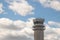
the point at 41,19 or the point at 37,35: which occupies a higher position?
the point at 41,19

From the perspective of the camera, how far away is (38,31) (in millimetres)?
147500

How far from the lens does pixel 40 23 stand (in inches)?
5930

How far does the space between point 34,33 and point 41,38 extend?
10.5 m

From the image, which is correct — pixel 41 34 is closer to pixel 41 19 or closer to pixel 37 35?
pixel 37 35

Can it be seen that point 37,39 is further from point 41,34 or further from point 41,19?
point 41,19

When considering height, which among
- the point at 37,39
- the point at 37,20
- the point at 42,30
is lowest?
the point at 37,39

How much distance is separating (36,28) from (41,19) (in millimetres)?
10820

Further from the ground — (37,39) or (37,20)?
(37,20)

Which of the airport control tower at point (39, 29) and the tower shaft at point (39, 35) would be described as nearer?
the tower shaft at point (39, 35)

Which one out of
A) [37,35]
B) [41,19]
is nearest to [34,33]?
[37,35]

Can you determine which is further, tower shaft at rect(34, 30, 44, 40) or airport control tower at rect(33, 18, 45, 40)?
airport control tower at rect(33, 18, 45, 40)

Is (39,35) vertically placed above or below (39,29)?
below

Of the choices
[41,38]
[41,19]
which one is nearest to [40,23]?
[41,19]

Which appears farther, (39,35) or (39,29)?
(39,29)
